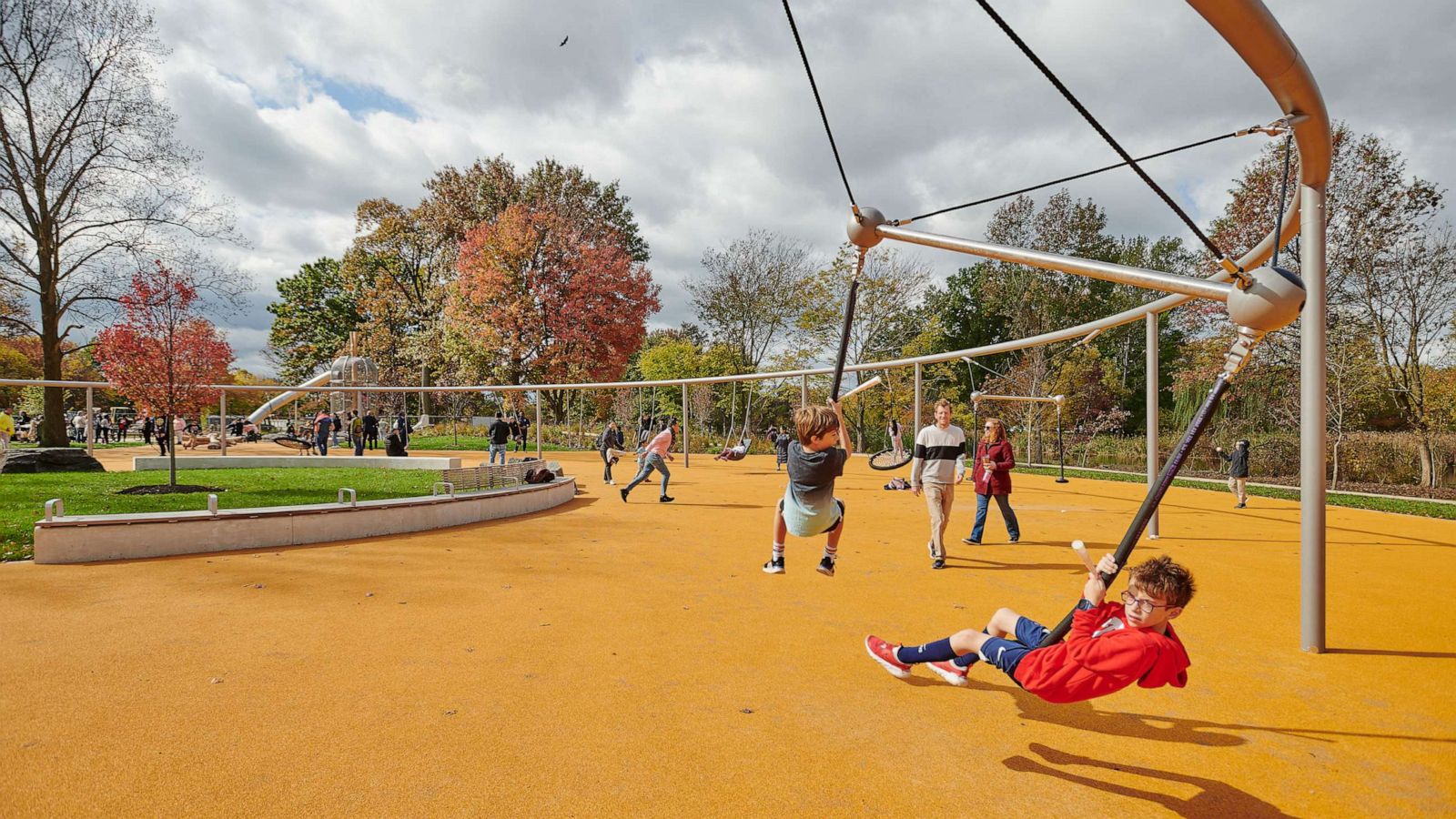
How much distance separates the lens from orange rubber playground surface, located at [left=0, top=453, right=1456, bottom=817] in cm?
334

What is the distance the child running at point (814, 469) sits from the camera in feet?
15.4

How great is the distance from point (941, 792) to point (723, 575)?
4781mm

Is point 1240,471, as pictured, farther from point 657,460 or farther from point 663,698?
point 663,698

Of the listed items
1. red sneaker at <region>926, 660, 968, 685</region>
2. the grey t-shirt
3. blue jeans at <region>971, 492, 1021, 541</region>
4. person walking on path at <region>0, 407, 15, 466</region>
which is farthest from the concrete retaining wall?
red sneaker at <region>926, 660, 968, 685</region>

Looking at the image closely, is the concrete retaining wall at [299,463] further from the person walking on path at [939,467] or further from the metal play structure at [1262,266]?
the metal play structure at [1262,266]

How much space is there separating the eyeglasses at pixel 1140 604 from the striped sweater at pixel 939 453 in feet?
15.4

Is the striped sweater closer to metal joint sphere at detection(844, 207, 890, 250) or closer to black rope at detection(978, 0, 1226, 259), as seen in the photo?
metal joint sphere at detection(844, 207, 890, 250)

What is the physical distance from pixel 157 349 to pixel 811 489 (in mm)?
14260

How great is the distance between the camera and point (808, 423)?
4699mm

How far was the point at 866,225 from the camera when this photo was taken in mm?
4684

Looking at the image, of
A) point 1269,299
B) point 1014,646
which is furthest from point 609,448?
point 1269,299

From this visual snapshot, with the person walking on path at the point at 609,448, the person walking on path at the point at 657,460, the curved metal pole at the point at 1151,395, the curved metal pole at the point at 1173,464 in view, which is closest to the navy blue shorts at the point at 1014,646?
the curved metal pole at the point at 1173,464

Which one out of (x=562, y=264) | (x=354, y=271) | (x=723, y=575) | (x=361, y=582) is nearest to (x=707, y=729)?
(x=723, y=575)

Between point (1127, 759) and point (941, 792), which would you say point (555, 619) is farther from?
point (1127, 759)
